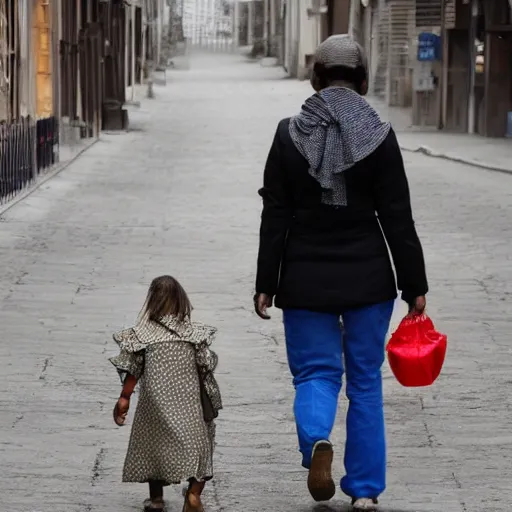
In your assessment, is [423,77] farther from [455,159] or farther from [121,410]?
[121,410]

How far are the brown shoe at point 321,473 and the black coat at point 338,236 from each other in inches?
20.9

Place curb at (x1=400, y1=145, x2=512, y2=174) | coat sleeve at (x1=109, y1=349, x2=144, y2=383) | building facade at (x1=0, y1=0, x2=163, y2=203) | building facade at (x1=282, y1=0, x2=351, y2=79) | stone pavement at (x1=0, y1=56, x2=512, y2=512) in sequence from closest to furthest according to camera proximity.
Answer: coat sleeve at (x1=109, y1=349, x2=144, y2=383) → stone pavement at (x1=0, y1=56, x2=512, y2=512) → building facade at (x1=0, y1=0, x2=163, y2=203) → curb at (x1=400, y1=145, x2=512, y2=174) → building facade at (x1=282, y1=0, x2=351, y2=79)

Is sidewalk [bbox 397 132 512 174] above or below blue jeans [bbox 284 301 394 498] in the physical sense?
below

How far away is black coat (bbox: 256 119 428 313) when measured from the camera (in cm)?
580

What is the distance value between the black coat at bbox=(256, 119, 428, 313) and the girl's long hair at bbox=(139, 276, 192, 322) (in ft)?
1.02

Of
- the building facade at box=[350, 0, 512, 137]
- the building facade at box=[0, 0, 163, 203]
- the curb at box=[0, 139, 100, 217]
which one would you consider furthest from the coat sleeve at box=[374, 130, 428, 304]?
the building facade at box=[350, 0, 512, 137]

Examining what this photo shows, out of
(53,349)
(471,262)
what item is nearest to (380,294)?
(53,349)

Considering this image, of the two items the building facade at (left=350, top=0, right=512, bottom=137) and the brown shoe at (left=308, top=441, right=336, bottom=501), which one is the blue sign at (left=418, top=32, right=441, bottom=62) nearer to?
the building facade at (left=350, top=0, right=512, bottom=137)

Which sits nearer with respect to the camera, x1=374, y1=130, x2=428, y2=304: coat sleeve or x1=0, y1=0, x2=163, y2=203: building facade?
x1=374, y1=130, x2=428, y2=304: coat sleeve

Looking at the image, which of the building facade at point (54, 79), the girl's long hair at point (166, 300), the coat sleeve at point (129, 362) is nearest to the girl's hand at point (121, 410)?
the coat sleeve at point (129, 362)

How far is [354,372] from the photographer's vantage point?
5.89 m

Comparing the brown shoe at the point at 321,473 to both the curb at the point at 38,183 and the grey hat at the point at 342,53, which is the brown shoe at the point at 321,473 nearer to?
the grey hat at the point at 342,53

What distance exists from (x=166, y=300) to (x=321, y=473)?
0.80 metres

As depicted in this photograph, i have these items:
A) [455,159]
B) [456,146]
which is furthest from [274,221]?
[456,146]
